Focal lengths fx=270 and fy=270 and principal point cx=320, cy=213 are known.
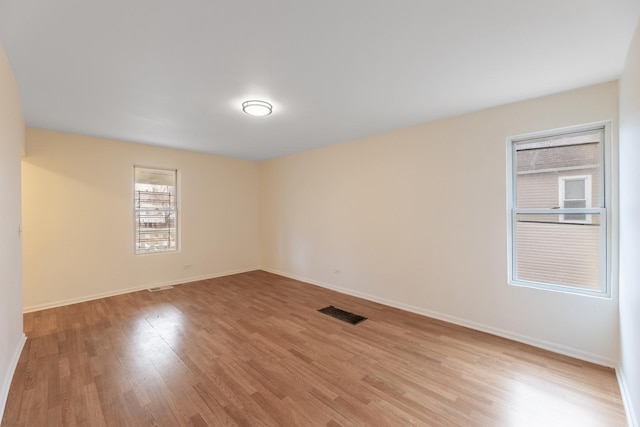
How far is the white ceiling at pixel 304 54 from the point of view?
5.24 ft

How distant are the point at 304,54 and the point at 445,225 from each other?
258 cm

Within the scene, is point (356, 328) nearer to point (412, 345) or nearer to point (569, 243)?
point (412, 345)

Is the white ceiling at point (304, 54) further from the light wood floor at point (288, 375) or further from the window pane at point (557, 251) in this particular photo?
the light wood floor at point (288, 375)

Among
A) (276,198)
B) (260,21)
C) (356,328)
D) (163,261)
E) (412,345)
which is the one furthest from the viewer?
(276,198)

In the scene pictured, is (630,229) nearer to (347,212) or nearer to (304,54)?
(304,54)

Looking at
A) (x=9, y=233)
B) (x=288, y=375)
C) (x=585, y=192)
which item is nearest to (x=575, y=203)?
(x=585, y=192)

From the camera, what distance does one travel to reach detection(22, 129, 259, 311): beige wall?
148 inches

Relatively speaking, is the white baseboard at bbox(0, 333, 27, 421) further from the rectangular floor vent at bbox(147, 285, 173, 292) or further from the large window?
the large window

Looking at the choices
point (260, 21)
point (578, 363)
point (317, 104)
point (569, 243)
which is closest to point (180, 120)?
point (317, 104)

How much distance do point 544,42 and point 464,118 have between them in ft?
4.52

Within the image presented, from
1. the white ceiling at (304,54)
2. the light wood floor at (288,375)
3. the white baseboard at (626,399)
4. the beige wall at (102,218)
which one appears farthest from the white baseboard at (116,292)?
the white baseboard at (626,399)

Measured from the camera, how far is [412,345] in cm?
277

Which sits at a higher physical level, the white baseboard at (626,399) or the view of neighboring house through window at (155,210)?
the view of neighboring house through window at (155,210)

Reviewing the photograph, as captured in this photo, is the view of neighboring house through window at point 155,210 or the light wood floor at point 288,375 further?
the view of neighboring house through window at point 155,210
